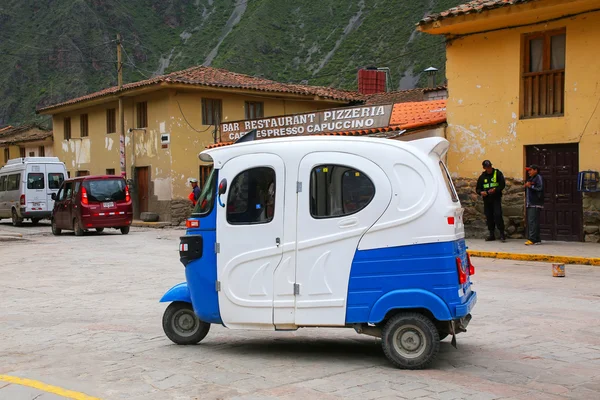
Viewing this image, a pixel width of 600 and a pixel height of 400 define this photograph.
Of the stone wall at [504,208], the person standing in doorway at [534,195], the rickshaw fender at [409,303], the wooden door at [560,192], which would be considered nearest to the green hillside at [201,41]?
the stone wall at [504,208]

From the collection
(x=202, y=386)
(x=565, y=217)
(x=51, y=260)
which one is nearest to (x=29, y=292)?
(x=51, y=260)

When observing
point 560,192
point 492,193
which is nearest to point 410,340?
point 492,193

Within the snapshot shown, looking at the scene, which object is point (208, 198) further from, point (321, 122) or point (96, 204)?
A: point (96, 204)

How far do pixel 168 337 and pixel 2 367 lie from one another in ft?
5.09

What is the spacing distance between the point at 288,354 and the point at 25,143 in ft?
135

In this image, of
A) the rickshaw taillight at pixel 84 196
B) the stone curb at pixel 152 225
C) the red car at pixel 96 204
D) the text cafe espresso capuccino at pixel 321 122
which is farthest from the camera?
the stone curb at pixel 152 225

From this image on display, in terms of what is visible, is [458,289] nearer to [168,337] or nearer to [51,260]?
[168,337]

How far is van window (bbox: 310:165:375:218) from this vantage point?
245 inches

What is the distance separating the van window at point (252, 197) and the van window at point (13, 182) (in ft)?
79.0

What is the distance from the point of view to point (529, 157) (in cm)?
1741

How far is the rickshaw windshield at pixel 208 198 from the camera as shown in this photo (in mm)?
6727

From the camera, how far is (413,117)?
21734mm

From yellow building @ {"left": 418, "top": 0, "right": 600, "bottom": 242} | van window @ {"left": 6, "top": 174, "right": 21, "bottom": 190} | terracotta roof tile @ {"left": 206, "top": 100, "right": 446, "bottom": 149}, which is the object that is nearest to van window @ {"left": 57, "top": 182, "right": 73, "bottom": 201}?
van window @ {"left": 6, "top": 174, "right": 21, "bottom": 190}

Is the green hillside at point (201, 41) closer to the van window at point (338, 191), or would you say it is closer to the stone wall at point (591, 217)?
the stone wall at point (591, 217)
